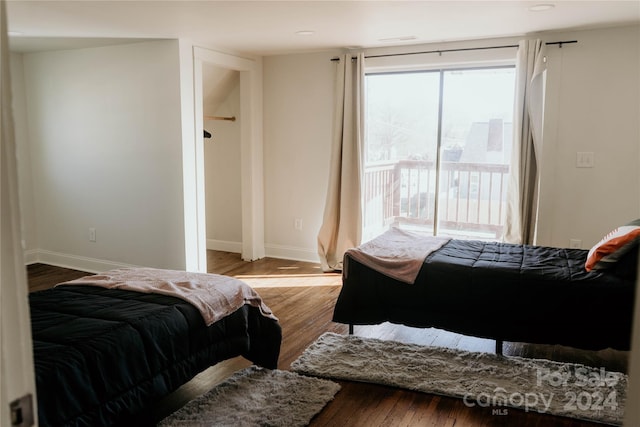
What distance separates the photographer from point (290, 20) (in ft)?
12.4

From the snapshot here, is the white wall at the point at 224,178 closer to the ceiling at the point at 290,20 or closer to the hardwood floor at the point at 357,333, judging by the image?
the hardwood floor at the point at 357,333

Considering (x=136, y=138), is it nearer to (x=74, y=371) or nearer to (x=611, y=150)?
(x=74, y=371)

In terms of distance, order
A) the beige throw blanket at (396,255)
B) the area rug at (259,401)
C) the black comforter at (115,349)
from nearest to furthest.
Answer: the black comforter at (115,349), the area rug at (259,401), the beige throw blanket at (396,255)

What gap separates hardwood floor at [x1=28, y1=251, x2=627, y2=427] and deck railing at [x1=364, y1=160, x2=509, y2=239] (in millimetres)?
1053

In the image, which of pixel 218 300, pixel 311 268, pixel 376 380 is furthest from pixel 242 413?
pixel 311 268

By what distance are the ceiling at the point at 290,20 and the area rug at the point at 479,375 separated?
2.26 metres

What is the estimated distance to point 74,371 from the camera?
180 cm

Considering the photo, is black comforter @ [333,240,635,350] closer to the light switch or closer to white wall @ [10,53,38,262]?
the light switch

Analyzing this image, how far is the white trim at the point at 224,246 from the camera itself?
6.09 m

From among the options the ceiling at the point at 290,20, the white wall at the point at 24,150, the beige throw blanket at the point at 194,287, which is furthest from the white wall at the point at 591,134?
the white wall at the point at 24,150

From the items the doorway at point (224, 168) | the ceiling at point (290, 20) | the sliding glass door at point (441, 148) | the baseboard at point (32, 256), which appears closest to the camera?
the ceiling at point (290, 20)

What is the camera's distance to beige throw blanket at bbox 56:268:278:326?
2455 millimetres

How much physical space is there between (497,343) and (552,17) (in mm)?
2451

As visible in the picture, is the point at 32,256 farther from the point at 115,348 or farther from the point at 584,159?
the point at 584,159
